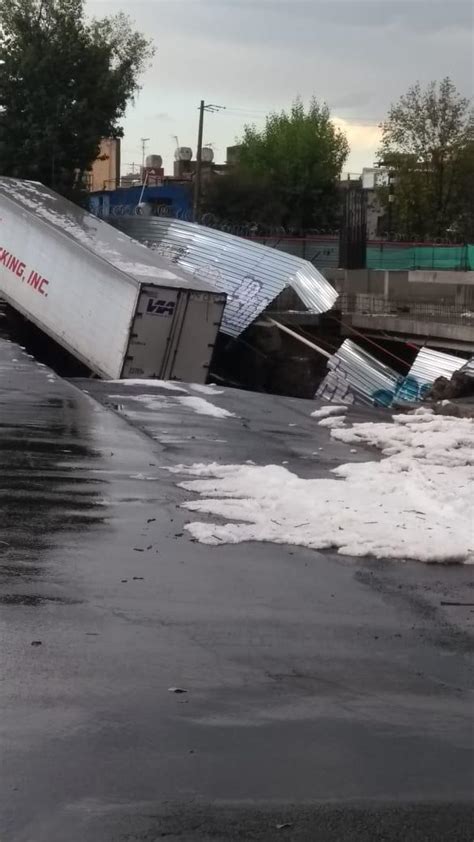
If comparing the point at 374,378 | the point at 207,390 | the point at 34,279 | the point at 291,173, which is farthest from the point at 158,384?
the point at 291,173

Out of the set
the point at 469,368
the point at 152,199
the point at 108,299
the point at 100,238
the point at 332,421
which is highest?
the point at 152,199

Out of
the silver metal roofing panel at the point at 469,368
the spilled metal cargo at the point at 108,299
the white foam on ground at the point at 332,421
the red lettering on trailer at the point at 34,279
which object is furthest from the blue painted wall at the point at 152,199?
the white foam on ground at the point at 332,421

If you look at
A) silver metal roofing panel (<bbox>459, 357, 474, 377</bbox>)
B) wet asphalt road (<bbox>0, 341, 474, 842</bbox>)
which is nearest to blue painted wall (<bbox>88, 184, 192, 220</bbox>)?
silver metal roofing panel (<bbox>459, 357, 474, 377</bbox>)

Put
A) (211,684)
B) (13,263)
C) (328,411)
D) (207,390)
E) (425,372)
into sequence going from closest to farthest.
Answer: (211,684)
(328,411)
(207,390)
(425,372)
(13,263)

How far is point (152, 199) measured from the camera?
56.1 metres

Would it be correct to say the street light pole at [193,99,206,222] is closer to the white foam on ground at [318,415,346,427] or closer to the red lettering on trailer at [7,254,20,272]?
the red lettering on trailer at [7,254,20,272]

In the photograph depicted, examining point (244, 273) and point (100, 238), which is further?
point (244, 273)

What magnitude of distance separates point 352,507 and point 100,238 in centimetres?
1676

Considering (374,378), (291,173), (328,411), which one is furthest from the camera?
(291,173)

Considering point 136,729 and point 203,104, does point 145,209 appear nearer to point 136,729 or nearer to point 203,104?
point 203,104

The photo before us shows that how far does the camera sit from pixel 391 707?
15.2 ft

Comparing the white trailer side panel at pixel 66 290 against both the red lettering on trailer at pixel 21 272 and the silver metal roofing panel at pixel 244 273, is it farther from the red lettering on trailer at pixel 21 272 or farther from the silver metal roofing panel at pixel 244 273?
the silver metal roofing panel at pixel 244 273

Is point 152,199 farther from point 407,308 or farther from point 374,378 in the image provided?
point 374,378

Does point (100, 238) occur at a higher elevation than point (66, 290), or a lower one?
higher
